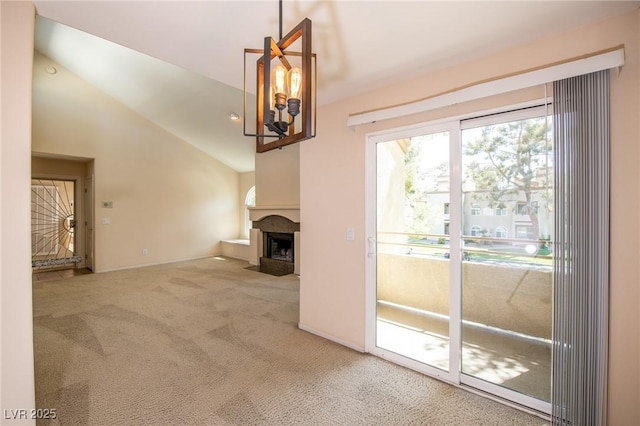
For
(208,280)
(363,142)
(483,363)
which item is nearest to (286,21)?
(363,142)

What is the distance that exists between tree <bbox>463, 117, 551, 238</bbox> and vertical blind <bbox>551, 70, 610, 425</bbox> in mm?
186

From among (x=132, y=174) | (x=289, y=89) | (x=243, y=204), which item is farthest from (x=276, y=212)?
(x=289, y=89)

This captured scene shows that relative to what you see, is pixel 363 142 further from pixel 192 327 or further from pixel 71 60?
pixel 71 60

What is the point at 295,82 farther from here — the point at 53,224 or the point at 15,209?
the point at 53,224

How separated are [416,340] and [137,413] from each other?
2205 millimetres

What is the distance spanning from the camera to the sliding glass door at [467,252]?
6.34 feet

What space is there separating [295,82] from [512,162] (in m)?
1.69

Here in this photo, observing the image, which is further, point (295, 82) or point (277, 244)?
point (277, 244)

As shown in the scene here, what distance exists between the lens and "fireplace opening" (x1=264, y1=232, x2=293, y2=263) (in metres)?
6.28

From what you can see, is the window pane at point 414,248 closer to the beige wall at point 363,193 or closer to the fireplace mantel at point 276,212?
the beige wall at point 363,193

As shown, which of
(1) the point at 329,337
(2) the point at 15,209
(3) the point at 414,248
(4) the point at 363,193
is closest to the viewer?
(2) the point at 15,209

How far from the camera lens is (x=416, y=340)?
255 cm

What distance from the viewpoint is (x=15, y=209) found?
1.45 meters

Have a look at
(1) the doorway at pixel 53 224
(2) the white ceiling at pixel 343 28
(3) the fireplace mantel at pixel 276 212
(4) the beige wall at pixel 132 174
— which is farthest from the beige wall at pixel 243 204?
(2) the white ceiling at pixel 343 28
